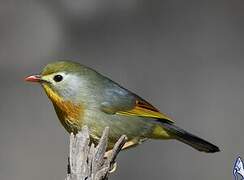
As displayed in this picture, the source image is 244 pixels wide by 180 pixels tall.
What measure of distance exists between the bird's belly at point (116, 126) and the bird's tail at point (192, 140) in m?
0.11

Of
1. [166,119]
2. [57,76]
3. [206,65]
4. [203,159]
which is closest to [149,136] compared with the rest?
[166,119]

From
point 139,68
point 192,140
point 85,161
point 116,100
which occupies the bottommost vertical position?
point 85,161

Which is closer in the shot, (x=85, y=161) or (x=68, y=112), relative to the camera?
(x=85, y=161)

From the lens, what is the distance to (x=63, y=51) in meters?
7.29

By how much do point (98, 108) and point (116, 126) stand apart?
122 millimetres

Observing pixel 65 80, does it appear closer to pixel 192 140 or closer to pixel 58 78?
pixel 58 78

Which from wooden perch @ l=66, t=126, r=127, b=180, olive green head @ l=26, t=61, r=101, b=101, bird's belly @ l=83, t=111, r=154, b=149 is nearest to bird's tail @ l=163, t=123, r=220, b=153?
bird's belly @ l=83, t=111, r=154, b=149

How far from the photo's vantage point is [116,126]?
478 cm

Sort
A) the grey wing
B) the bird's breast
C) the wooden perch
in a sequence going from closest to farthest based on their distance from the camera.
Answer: the wooden perch → the bird's breast → the grey wing

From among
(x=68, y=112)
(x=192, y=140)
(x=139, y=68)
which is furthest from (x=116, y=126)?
(x=139, y=68)

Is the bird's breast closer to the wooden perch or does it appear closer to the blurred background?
the wooden perch

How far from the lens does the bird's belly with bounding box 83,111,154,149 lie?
15.3 ft

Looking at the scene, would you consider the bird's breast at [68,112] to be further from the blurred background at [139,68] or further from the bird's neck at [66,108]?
the blurred background at [139,68]

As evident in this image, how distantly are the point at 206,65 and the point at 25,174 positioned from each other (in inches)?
57.9
